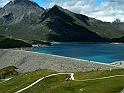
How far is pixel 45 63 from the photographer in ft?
361

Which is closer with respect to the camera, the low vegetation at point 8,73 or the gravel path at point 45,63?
the gravel path at point 45,63

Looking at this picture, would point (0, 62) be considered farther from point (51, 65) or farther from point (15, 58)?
point (51, 65)

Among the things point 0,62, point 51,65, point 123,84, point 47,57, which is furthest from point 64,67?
point 0,62

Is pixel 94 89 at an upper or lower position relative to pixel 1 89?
upper

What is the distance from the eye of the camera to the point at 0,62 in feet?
522

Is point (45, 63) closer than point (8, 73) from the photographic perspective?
Yes

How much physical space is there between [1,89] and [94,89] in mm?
29988

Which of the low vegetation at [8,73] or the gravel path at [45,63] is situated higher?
the gravel path at [45,63]

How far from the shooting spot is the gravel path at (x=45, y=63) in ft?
263

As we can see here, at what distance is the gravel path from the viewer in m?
80.2

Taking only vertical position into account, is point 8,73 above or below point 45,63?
below

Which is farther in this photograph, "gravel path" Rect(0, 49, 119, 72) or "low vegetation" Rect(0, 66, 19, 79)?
"low vegetation" Rect(0, 66, 19, 79)

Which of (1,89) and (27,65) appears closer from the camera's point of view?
(1,89)

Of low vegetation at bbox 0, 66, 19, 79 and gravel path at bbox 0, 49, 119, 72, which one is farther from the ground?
gravel path at bbox 0, 49, 119, 72
